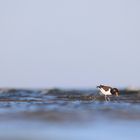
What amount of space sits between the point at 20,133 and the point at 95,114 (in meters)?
7.58

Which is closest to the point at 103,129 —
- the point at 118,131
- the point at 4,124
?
the point at 118,131

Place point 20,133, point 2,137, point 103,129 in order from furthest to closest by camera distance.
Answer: point 103,129, point 20,133, point 2,137

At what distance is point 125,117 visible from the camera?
25250mm

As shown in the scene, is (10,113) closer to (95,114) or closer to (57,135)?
(95,114)

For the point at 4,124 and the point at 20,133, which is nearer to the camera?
the point at 20,133

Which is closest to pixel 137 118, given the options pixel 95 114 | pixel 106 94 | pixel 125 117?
pixel 125 117

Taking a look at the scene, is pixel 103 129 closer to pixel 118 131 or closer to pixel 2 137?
pixel 118 131

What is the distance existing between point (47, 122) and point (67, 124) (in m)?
0.92

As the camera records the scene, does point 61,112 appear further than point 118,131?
Yes

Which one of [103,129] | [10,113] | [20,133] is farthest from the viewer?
[10,113]

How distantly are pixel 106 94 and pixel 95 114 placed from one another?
1473cm

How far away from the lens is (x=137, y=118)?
2497 cm

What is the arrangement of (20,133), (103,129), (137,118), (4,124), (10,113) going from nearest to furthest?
(20,133) < (103,129) < (4,124) < (137,118) < (10,113)

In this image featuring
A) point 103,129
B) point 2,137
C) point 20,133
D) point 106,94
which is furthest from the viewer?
point 106,94
